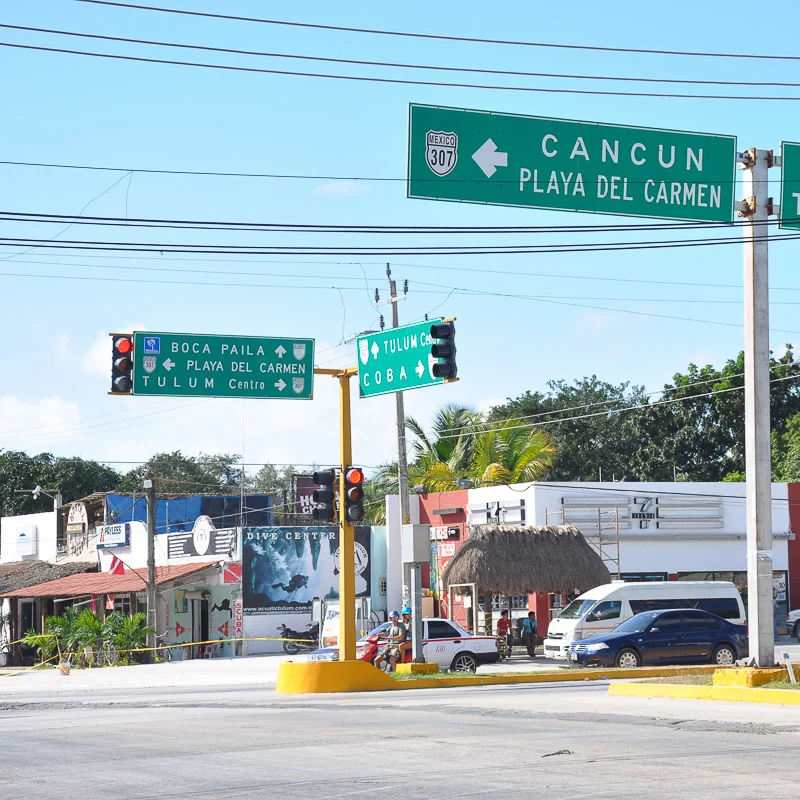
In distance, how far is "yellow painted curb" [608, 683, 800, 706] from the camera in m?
17.3

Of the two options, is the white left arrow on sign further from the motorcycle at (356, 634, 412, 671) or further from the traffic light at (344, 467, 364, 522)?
the motorcycle at (356, 634, 412, 671)

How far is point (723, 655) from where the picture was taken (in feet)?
100

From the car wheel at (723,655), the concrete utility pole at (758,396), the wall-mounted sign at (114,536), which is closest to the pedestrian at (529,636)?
the car wheel at (723,655)

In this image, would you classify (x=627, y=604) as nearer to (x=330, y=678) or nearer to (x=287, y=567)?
(x=330, y=678)

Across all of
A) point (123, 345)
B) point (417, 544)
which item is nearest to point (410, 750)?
point (123, 345)

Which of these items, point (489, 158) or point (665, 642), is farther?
point (665, 642)

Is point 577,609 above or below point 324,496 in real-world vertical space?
below

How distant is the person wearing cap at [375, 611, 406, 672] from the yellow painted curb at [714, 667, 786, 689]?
10.4 metres

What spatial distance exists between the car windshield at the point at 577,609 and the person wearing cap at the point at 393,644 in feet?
19.6

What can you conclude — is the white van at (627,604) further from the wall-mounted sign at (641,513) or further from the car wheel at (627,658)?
the wall-mounted sign at (641,513)

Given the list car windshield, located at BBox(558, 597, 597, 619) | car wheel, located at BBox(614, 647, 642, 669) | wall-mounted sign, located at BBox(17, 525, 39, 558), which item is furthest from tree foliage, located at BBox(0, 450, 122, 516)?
car wheel, located at BBox(614, 647, 642, 669)

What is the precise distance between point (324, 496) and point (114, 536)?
3332cm

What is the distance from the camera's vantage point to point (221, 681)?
31.8 m

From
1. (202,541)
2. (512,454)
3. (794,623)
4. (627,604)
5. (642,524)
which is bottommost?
(794,623)
